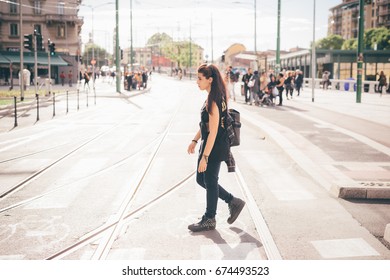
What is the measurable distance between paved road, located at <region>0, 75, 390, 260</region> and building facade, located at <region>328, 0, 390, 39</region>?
95445mm

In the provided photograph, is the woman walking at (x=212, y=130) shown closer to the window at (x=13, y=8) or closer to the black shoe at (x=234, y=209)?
the black shoe at (x=234, y=209)

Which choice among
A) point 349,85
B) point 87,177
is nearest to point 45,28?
point 349,85

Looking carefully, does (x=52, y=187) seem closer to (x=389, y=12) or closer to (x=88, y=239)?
(x=88, y=239)

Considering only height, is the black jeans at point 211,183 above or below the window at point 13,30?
below

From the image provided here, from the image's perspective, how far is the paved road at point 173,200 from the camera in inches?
183

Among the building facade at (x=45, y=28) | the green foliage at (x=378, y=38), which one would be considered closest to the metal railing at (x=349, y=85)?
the building facade at (x=45, y=28)

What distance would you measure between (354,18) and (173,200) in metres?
126

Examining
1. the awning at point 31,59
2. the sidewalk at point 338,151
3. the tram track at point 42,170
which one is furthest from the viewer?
the awning at point 31,59

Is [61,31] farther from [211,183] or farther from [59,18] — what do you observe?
[211,183]

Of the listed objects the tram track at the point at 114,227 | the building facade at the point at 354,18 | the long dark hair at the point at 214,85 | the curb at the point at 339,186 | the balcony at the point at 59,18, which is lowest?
the tram track at the point at 114,227

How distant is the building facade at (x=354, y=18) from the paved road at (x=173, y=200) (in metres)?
95.4

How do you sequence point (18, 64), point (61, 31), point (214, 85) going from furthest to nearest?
point (61, 31) < point (18, 64) < point (214, 85)

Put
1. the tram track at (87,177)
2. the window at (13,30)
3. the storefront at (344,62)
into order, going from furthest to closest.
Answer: the window at (13,30), the storefront at (344,62), the tram track at (87,177)

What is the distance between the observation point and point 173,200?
6508 millimetres
